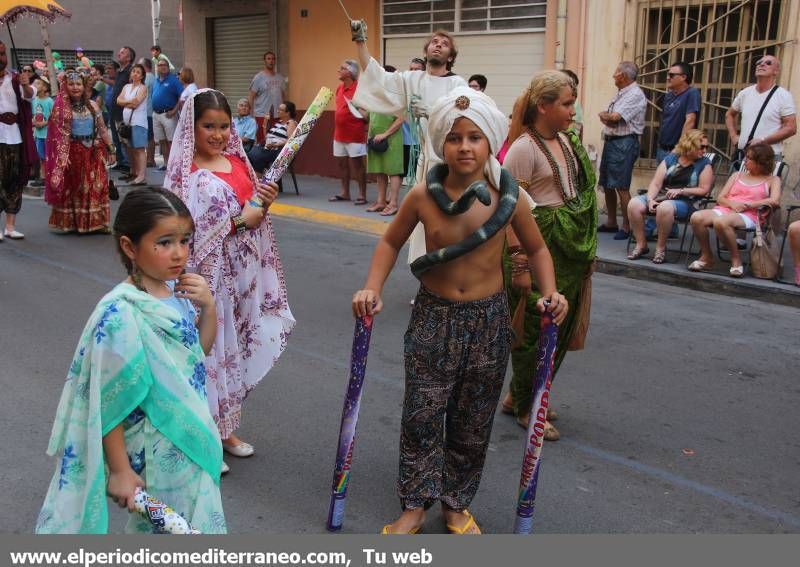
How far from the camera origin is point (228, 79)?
17.3 m

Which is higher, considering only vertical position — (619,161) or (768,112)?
(768,112)

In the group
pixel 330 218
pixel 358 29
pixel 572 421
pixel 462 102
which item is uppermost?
pixel 358 29

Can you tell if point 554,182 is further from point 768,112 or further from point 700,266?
point 768,112

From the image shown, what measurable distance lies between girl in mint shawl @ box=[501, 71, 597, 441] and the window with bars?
792 centimetres

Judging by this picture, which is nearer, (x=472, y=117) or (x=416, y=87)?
(x=472, y=117)

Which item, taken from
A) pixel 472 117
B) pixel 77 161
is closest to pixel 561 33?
pixel 77 161

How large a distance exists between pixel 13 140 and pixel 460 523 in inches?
304

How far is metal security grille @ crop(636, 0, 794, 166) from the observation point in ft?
31.8

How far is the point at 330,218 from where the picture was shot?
11406 millimetres

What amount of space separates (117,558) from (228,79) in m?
15.6

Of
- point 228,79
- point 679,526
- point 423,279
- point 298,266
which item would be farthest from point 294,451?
point 228,79

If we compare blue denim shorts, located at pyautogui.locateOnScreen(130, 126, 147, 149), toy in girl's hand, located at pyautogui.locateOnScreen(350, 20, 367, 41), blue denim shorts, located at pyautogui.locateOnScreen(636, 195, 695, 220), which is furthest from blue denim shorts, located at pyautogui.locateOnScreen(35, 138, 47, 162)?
toy in girl's hand, located at pyautogui.locateOnScreen(350, 20, 367, 41)

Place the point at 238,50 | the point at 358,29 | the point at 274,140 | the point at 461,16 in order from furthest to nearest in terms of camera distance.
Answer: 1. the point at 238,50
2. the point at 461,16
3. the point at 274,140
4. the point at 358,29

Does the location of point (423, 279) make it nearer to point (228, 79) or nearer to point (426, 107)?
point (426, 107)
